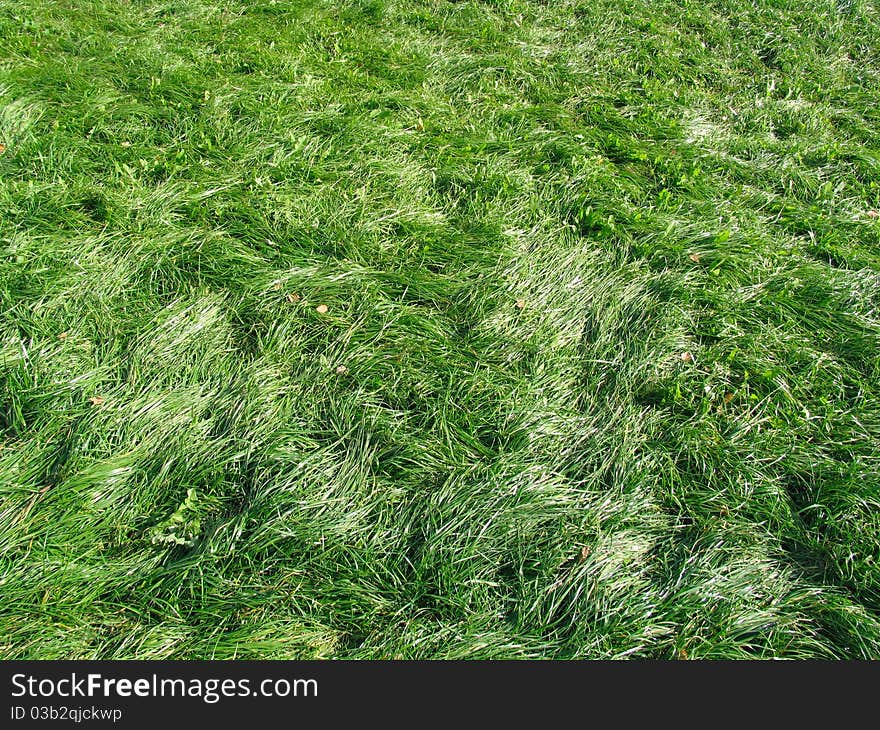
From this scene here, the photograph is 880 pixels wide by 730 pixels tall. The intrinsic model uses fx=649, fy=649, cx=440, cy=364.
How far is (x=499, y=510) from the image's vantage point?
2580mm

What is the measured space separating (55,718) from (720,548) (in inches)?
94.7

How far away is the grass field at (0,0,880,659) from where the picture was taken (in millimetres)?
2354

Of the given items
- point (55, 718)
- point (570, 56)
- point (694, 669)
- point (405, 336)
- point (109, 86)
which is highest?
point (570, 56)

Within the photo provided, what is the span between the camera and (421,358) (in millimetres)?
3096

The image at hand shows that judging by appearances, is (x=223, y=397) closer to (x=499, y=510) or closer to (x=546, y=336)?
(x=499, y=510)

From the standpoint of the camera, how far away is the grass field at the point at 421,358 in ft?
7.72

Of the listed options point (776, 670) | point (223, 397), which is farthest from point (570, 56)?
point (776, 670)

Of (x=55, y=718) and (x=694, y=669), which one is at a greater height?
(x=694, y=669)

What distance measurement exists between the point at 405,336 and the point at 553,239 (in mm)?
1205

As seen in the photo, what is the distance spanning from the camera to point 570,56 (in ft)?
17.9

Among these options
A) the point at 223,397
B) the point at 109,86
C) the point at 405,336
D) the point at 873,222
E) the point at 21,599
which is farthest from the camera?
the point at 109,86

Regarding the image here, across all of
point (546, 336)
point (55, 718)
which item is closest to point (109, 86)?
point (546, 336)

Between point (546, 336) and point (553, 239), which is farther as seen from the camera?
point (553, 239)

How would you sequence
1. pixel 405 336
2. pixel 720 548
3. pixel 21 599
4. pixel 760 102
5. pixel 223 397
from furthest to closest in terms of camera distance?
pixel 760 102
pixel 405 336
pixel 223 397
pixel 720 548
pixel 21 599
